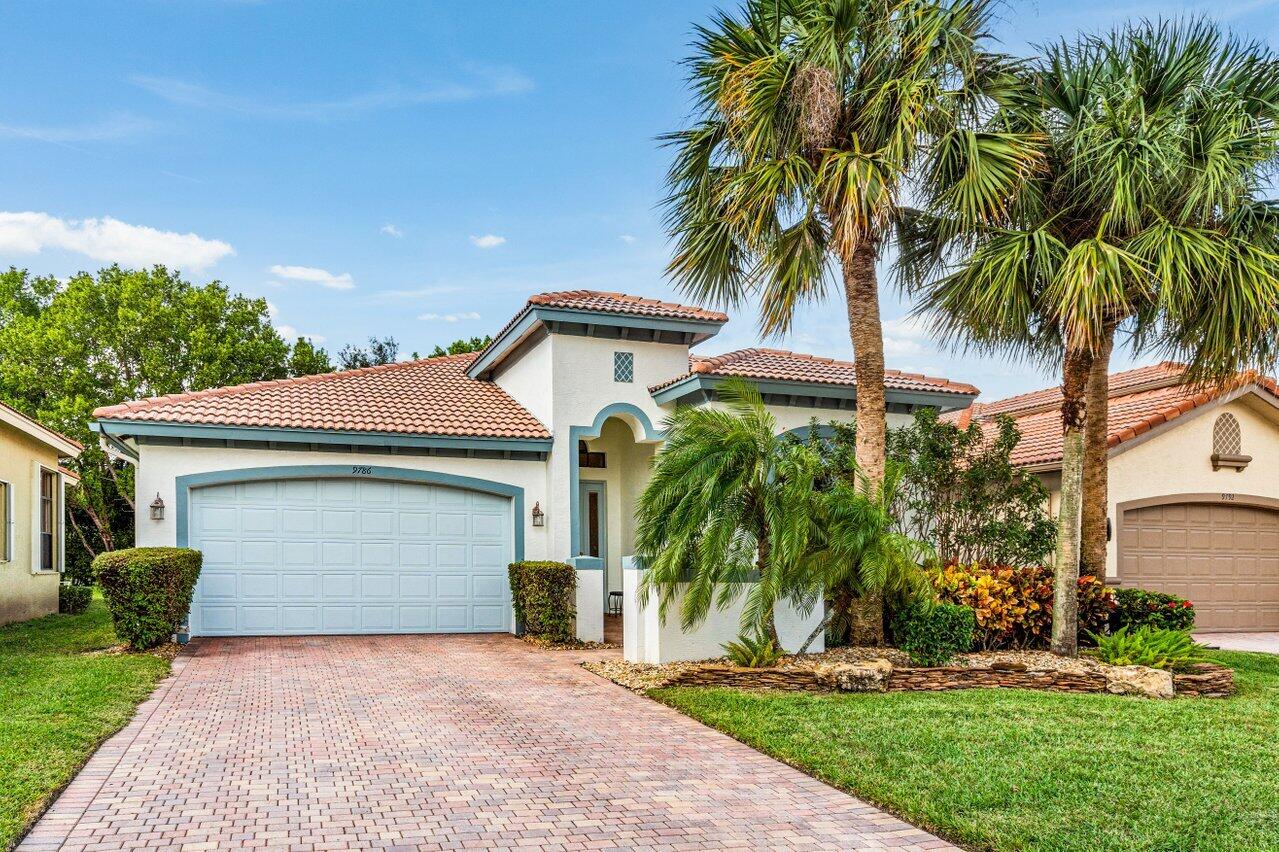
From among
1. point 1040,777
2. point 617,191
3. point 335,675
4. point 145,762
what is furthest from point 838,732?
point 617,191

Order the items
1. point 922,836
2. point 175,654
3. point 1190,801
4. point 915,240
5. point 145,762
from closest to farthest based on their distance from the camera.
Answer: point 922,836 → point 1190,801 → point 145,762 → point 175,654 → point 915,240

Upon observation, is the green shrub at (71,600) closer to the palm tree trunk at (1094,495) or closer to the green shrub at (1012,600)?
the green shrub at (1012,600)

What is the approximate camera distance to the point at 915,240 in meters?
14.0

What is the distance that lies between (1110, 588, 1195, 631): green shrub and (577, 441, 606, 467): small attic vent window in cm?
928

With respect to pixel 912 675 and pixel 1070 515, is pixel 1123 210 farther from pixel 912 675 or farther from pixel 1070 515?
pixel 912 675

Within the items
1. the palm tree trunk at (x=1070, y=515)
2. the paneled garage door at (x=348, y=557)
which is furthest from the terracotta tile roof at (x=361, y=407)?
the palm tree trunk at (x=1070, y=515)

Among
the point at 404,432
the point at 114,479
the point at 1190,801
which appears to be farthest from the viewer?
the point at 114,479

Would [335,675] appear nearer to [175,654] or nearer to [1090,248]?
[175,654]

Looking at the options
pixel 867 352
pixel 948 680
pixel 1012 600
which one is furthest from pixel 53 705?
pixel 1012 600

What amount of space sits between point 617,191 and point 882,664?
1381 centimetres

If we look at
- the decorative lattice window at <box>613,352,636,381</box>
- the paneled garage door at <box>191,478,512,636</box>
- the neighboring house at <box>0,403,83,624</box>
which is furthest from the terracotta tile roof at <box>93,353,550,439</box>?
the neighboring house at <box>0,403,83,624</box>

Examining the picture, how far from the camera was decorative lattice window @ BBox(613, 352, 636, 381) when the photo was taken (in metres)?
16.6

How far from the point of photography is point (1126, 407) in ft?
63.5

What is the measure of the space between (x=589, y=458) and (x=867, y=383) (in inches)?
313
